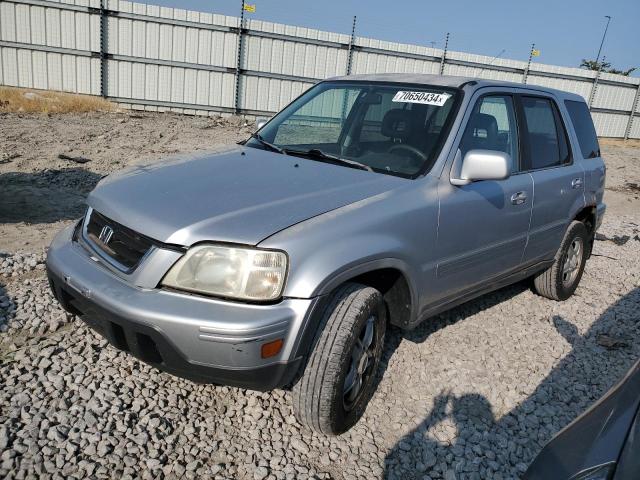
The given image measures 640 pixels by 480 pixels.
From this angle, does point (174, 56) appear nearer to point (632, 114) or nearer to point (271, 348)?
point (271, 348)

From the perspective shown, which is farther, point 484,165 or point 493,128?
point 493,128

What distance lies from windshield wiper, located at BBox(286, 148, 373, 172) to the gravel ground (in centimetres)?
126

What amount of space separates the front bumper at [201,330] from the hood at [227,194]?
0.27 m

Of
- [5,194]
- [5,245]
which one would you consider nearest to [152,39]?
[5,194]

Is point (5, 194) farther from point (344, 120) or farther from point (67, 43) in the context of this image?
point (67, 43)

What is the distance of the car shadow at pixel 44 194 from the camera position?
568 centimetres

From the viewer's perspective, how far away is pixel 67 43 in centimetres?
1302

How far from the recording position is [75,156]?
841cm

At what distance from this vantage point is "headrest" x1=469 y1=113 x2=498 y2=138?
328 centimetres

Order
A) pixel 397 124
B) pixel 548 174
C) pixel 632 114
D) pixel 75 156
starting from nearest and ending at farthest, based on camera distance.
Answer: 1. pixel 397 124
2. pixel 548 174
3. pixel 75 156
4. pixel 632 114

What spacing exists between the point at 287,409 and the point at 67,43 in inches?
525

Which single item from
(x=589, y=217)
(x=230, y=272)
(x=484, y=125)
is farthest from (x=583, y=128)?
(x=230, y=272)

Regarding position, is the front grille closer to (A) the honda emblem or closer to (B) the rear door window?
(A) the honda emblem

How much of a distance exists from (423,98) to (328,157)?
2.50ft
